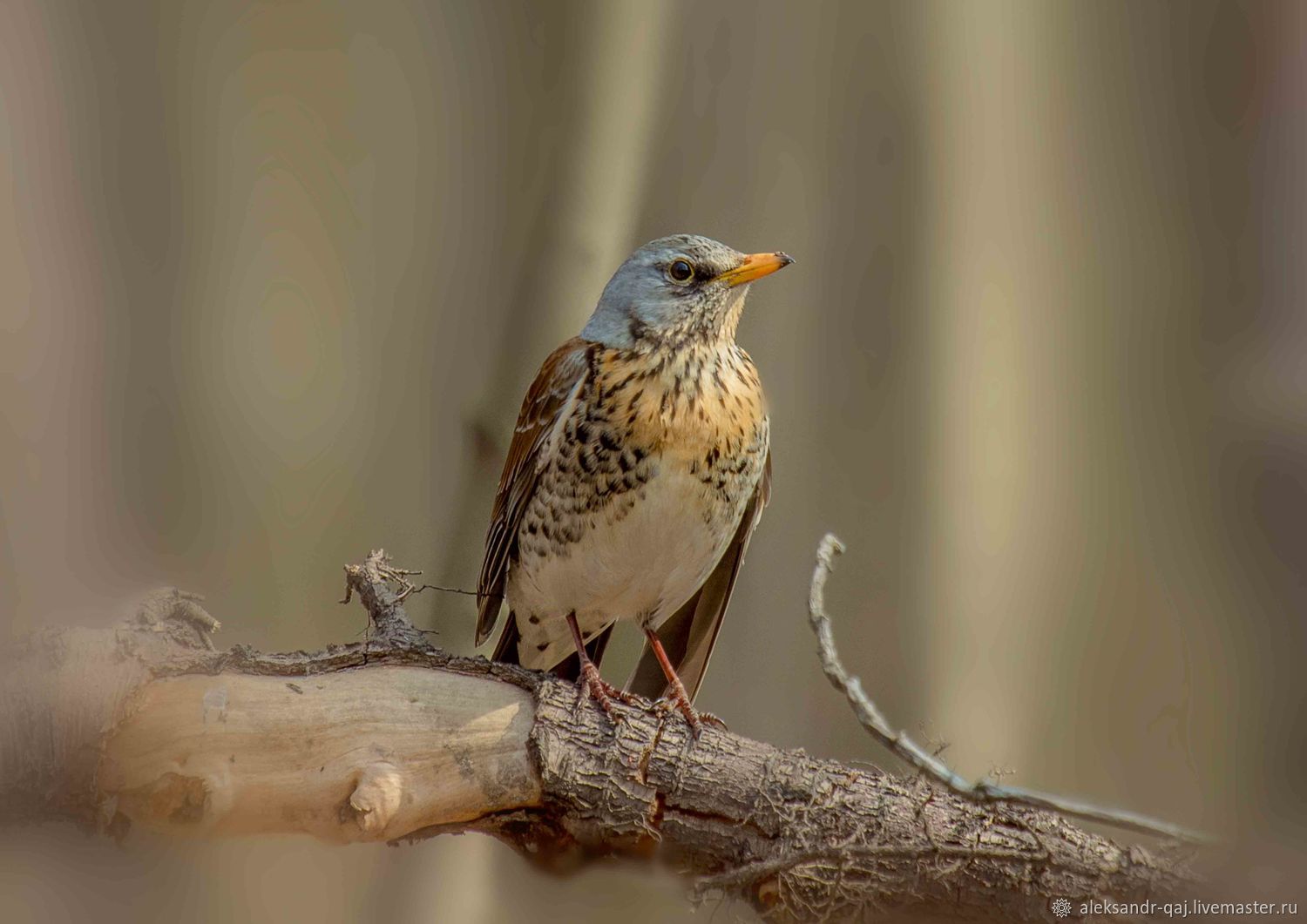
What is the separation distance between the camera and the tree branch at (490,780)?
2.67 feet

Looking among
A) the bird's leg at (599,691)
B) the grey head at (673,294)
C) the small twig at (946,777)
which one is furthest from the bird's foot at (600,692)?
the grey head at (673,294)

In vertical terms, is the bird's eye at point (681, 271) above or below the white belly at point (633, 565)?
above

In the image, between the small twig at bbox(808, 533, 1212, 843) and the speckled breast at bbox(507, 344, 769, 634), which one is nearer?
the small twig at bbox(808, 533, 1212, 843)

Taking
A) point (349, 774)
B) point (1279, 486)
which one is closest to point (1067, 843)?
point (1279, 486)

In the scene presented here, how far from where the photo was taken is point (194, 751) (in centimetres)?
86

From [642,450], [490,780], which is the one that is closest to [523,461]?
[642,450]

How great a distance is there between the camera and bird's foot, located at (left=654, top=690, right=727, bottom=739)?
43.1 inches

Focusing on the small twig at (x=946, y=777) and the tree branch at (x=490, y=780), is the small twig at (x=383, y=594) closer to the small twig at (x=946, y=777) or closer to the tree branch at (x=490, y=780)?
the tree branch at (x=490, y=780)

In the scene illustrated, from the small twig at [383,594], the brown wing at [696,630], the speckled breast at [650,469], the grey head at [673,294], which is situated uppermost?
the grey head at [673,294]

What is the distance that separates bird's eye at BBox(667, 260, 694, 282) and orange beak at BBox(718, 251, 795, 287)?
36mm

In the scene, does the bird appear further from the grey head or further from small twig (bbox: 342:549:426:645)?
small twig (bbox: 342:549:426:645)

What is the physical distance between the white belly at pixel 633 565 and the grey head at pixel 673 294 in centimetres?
17

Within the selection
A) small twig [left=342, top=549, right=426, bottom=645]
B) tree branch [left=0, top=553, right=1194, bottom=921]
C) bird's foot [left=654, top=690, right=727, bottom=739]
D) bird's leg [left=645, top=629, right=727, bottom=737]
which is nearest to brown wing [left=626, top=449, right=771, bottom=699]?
bird's leg [left=645, top=629, right=727, bottom=737]

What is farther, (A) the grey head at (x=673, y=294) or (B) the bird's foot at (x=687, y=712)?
(A) the grey head at (x=673, y=294)
